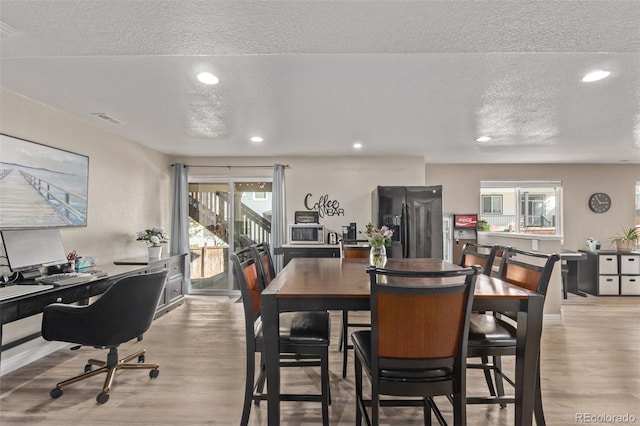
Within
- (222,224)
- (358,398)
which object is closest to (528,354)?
(358,398)

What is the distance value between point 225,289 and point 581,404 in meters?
4.76

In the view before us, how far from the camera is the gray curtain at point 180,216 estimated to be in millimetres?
5234

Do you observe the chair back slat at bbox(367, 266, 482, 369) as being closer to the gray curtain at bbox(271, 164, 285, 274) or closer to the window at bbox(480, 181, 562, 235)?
the gray curtain at bbox(271, 164, 285, 274)

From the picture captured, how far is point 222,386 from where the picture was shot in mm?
2455

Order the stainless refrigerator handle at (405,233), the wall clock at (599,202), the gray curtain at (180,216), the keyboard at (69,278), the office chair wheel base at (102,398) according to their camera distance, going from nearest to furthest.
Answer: the office chair wheel base at (102,398), the keyboard at (69,278), the stainless refrigerator handle at (405,233), the gray curtain at (180,216), the wall clock at (599,202)

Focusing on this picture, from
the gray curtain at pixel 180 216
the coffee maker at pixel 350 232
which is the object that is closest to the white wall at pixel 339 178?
the coffee maker at pixel 350 232

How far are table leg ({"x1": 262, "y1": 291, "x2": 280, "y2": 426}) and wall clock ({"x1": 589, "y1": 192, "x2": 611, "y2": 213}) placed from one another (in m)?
6.82

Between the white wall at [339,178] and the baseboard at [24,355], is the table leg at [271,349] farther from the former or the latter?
the white wall at [339,178]

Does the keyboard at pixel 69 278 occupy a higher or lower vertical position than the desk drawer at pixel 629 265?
higher

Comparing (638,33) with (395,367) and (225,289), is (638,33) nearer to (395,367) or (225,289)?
(395,367)

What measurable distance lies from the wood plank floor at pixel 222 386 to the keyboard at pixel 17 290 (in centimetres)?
76

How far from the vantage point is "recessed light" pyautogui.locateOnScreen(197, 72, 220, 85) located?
233 cm

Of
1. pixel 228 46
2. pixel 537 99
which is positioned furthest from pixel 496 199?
pixel 228 46

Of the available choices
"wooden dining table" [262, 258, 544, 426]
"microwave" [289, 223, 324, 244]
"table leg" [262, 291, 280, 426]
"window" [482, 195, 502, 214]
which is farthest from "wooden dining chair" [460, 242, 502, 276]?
"window" [482, 195, 502, 214]
